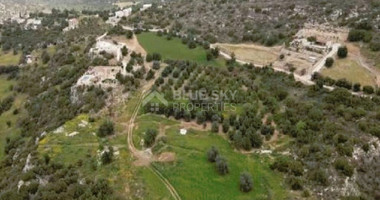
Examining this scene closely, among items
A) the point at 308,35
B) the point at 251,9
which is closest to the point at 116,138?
the point at 308,35

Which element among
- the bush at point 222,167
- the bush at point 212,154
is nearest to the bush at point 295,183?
the bush at point 222,167

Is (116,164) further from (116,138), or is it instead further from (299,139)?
(299,139)

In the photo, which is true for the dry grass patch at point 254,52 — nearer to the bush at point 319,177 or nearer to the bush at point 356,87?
the bush at point 356,87

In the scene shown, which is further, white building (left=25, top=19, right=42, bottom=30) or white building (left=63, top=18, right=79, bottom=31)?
white building (left=25, top=19, right=42, bottom=30)

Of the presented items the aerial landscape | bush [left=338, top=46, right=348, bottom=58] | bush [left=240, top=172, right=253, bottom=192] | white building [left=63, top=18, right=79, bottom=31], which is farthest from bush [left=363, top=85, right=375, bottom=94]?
white building [left=63, top=18, right=79, bottom=31]

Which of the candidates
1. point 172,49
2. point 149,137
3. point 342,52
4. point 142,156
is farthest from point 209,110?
point 342,52

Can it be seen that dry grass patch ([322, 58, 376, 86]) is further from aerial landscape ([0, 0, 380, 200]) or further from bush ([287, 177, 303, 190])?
bush ([287, 177, 303, 190])
